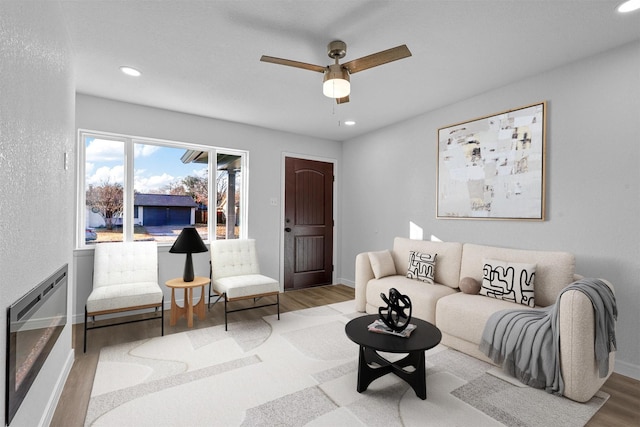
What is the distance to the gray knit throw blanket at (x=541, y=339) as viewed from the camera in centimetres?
204

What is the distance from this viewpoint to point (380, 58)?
2.11 meters

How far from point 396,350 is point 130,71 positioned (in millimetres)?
3256

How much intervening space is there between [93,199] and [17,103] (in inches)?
109

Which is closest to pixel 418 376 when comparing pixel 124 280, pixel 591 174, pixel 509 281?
pixel 509 281

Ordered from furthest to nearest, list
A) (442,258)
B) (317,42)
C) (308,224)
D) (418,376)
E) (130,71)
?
(308,224)
(442,258)
(130,71)
(317,42)
(418,376)

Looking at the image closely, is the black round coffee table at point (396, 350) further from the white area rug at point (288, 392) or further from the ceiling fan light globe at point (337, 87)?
the ceiling fan light globe at point (337, 87)

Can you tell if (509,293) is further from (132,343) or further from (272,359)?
(132,343)

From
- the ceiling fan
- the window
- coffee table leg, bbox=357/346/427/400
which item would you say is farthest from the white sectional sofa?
the window

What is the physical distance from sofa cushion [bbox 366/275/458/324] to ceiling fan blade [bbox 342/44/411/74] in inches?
84.9

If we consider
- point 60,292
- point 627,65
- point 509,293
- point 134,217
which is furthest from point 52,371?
point 627,65

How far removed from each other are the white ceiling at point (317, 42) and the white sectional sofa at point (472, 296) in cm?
169

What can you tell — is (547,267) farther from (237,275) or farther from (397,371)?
(237,275)

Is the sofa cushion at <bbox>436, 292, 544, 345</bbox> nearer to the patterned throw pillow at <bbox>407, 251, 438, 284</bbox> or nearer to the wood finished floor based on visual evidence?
the patterned throw pillow at <bbox>407, 251, 438, 284</bbox>

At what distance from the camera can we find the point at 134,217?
12.6 ft
